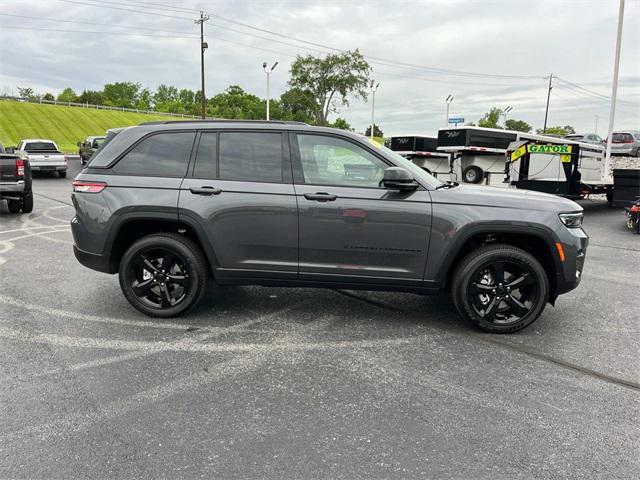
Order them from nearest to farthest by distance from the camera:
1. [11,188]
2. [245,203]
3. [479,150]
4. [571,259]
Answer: [571,259], [245,203], [11,188], [479,150]

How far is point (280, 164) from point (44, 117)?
76850 mm

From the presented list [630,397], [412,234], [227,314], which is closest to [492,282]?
[412,234]

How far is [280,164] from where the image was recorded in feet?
14.5

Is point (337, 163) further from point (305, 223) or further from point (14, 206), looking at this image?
point (14, 206)

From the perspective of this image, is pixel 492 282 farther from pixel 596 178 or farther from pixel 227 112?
pixel 227 112

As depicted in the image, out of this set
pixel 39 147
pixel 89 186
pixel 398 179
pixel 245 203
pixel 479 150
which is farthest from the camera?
pixel 39 147

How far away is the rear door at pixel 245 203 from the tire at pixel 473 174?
57.8 ft

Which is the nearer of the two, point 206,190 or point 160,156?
point 206,190

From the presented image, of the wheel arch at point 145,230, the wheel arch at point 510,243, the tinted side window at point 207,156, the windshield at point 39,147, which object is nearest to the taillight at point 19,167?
the wheel arch at point 145,230

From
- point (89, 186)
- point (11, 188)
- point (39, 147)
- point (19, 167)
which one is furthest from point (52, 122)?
point (89, 186)

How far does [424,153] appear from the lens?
23.0 meters

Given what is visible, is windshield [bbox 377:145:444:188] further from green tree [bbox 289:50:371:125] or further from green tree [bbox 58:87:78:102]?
green tree [bbox 58:87:78:102]

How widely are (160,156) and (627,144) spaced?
30887mm

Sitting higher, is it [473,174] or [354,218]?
[473,174]
